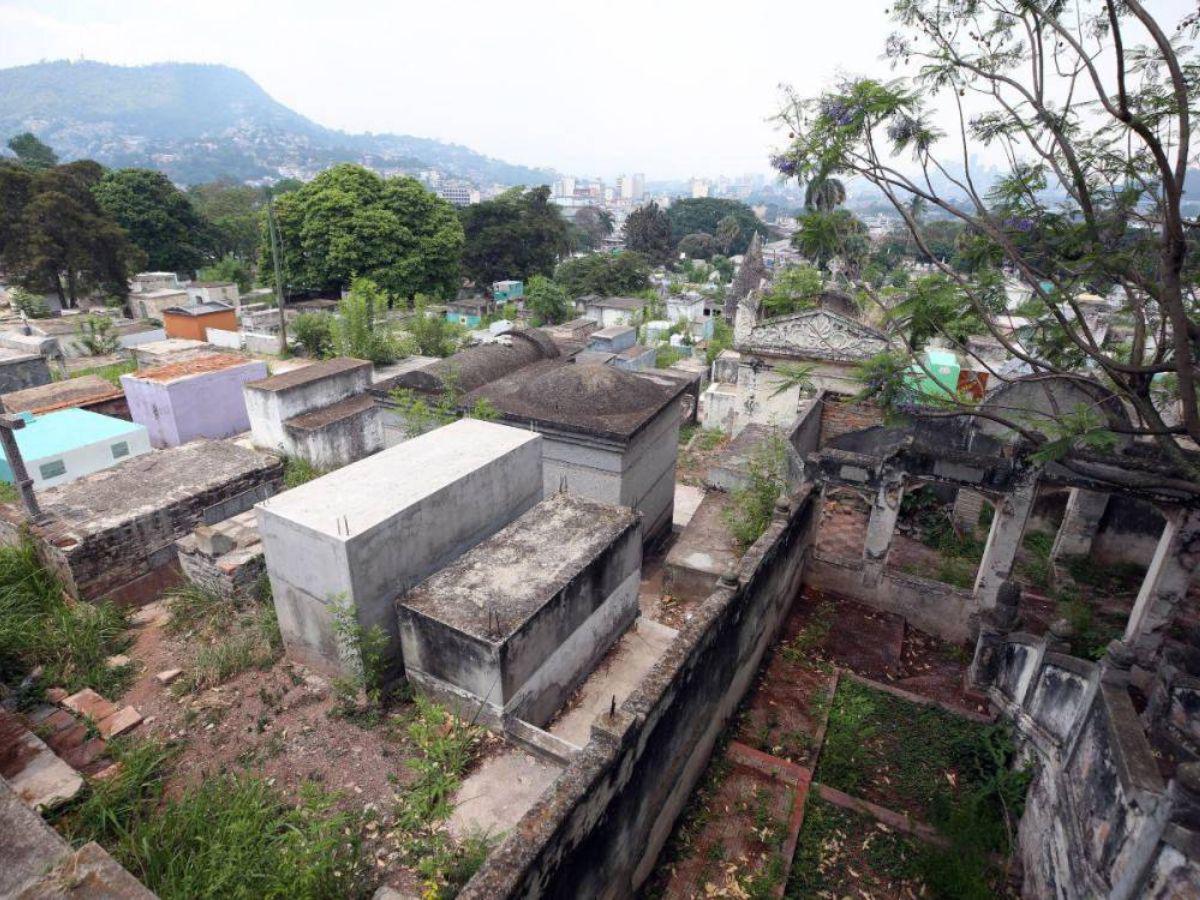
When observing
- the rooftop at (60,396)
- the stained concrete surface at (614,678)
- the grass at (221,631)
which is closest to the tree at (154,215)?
the rooftop at (60,396)

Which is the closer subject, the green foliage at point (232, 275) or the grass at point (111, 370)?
the grass at point (111, 370)

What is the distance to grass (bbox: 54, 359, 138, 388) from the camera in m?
22.6

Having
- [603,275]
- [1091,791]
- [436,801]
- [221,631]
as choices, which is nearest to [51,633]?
[221,631]

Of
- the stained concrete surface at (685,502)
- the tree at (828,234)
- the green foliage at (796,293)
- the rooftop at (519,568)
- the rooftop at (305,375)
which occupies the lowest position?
the stained concrete surface at (685,502)

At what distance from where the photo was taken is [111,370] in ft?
76.6

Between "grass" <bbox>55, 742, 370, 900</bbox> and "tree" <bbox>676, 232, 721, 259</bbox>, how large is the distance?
87.8 meters

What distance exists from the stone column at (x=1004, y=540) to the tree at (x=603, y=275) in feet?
143

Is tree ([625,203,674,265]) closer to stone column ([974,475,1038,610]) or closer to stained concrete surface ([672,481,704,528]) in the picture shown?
stained concrete surface ([672,481,704,528])

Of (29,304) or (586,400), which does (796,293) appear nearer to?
(586,400)

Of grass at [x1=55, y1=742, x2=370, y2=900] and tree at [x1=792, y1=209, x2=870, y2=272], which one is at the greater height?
tree at [x1=792, y1=209, x2=870, y2=272]

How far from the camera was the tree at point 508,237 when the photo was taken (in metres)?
45.8

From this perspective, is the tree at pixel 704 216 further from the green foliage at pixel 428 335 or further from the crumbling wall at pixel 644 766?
the crumbling wall at pixel 644 766

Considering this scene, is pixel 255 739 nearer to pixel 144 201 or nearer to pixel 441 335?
pixel 441 335

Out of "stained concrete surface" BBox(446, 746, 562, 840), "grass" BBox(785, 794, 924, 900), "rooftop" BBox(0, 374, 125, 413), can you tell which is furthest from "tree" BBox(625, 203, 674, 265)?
"stained concrete surface" BBox(446, 746, 562, 840)
